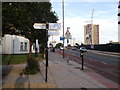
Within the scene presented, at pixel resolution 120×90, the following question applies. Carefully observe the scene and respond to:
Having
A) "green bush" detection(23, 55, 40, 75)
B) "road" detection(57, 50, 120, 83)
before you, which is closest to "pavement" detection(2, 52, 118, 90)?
"green bush" detection(23, 55, 40, 75)

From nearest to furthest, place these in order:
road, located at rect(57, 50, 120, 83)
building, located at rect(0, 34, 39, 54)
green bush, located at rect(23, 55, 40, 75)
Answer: green bush, located at rect(23, 55, 40, 75) → road, located at rect(57, 50, 120, 83) → building, located at rect(0, 34, 39, 54)

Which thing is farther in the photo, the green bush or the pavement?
the green bush

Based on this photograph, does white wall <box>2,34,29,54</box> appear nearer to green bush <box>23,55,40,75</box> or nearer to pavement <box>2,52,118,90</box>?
green bush <box>23,55,40,75</box>

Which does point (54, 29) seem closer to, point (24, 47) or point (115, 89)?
point (115, 89)

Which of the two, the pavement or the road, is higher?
the pavement

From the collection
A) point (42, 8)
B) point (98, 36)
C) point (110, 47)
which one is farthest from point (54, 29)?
point (98, 36)

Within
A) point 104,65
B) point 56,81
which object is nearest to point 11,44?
point 104,65

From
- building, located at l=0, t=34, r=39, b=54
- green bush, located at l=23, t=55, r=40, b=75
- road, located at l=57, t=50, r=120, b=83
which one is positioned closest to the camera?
green bush, located at l=23, t=55, r=40, b=75

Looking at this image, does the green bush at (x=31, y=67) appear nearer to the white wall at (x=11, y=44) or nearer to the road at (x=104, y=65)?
the road at (x=104, y=65)

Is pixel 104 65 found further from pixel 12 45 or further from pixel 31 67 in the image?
pixel 12 45

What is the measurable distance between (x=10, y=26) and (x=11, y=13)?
3.35 feet

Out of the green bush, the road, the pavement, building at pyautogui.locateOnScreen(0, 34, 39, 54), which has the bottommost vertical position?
the road

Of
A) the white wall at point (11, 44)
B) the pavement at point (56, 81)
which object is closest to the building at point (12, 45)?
the white wall at point (11, 44)

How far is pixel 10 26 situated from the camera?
11812 millimetres
